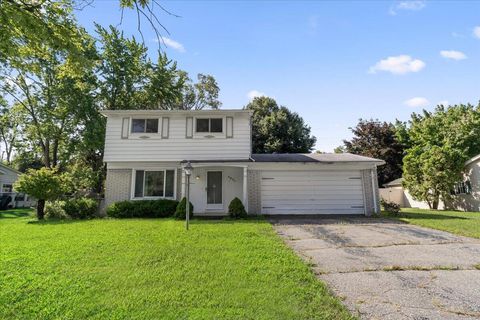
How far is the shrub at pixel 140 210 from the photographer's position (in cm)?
1223

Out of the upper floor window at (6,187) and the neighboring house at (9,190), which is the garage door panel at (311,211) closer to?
the neighboring house at (9,190)

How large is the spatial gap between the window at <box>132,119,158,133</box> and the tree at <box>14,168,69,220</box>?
4319mm

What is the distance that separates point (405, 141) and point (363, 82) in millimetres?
15988

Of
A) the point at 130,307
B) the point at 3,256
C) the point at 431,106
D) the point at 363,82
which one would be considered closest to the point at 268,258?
the point at 130,307

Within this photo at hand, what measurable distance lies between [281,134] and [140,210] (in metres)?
16.9

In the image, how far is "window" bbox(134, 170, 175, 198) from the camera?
13.5 metres

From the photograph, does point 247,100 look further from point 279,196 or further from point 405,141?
point 279,196

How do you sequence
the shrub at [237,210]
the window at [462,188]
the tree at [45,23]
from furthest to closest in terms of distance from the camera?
the window at [462,188]
the shrub at [237,210]
the tree at [45,23]

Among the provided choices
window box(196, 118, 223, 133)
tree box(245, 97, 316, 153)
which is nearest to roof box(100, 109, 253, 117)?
window box(196, 118, 223, 133)

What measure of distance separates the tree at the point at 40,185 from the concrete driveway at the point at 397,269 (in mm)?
10748

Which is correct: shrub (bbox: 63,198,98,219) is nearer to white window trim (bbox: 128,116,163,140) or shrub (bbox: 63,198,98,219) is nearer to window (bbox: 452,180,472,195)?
white window trim (bbox: 128,116,163,140)

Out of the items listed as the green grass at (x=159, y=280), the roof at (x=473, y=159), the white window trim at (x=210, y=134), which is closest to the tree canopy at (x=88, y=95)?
the white window trim at (x=210, y=134)

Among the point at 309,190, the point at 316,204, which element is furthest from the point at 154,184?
the point at 316,204

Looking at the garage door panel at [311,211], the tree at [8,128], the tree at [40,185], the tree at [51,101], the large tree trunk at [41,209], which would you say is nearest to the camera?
the tree at [40,185]
